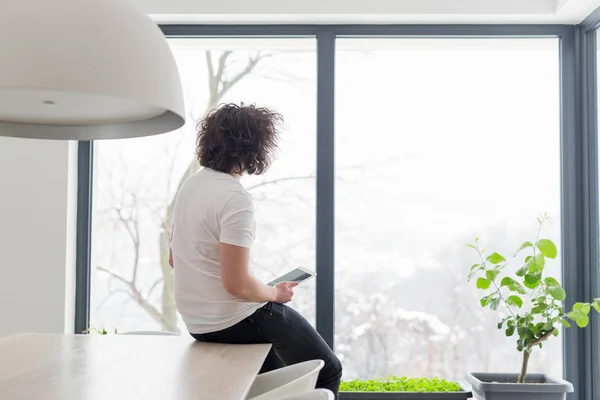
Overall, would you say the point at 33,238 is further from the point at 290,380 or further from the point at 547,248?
the point at 547,248

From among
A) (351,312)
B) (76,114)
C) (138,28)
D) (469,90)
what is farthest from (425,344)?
(138,28)

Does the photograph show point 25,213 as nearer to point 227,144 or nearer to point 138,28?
point 227,144

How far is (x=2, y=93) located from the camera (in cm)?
162

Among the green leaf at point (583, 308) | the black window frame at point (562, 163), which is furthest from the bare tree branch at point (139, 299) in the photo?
the green leaf at point (583, 308)

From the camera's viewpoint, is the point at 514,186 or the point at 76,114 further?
the point at 514,186

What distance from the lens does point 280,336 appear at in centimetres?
264

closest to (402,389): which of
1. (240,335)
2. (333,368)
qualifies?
(333,368)

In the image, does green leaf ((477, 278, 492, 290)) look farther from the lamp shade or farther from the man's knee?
the lamp shade

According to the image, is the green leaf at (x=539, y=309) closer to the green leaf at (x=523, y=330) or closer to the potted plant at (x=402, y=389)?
the green leaf at (x=523, y=330)

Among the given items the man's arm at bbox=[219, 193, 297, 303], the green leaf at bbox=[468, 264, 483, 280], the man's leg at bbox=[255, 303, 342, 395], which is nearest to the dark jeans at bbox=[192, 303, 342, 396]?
the man's leg at bbox=[255, 303, 342, 395]

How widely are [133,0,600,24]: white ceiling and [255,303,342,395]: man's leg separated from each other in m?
1.82

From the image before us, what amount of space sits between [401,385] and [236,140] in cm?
184

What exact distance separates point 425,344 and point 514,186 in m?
0.98

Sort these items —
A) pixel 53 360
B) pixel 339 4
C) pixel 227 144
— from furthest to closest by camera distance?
pixel 339 4, pixel 227 144, pixel 53 360
